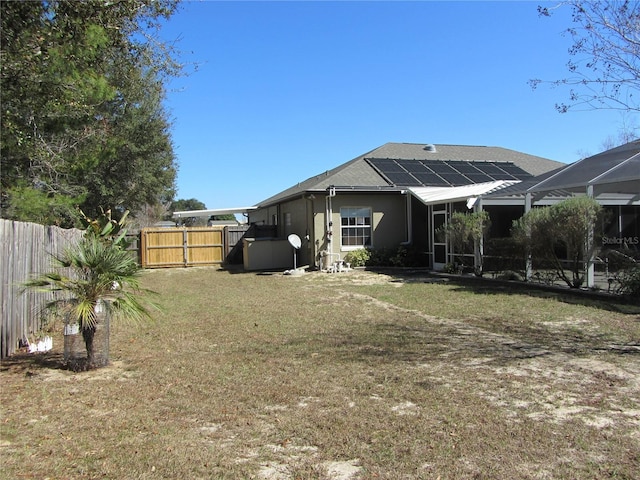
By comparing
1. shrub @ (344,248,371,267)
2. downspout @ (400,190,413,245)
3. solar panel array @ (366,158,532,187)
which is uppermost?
solar panel array @ (366,158,532,187)

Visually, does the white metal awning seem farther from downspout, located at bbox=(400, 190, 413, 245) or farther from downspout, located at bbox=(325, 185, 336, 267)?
downspout, located at bbox=(325, 185, 336, 267)

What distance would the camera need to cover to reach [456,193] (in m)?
16.2

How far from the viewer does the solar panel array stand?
789 inches

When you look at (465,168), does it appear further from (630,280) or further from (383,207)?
(630,280)

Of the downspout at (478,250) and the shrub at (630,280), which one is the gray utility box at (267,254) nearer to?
the downspout at (478,250)

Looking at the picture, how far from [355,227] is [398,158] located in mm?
5673

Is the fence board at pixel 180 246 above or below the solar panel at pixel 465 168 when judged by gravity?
below

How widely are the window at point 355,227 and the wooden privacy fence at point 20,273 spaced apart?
12213 mm

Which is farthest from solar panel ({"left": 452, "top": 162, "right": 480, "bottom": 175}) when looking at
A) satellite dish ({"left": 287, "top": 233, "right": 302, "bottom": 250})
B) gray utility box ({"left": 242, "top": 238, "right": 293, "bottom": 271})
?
gray utility box ({"left": 242, "top": 238, "right": 293, "bottom": 271})

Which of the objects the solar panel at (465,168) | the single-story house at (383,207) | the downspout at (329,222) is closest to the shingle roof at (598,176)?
the single-story house at (383,207)

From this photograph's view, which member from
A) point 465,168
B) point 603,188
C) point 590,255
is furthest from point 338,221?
point 590,255

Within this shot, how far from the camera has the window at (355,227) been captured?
1895cm

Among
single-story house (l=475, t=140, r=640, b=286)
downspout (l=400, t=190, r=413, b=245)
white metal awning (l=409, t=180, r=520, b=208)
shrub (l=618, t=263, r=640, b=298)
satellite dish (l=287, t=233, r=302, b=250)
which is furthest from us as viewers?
downspout (l=400, t=190, r=413, b=245)

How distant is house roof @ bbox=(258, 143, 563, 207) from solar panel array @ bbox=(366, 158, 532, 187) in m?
0.33
